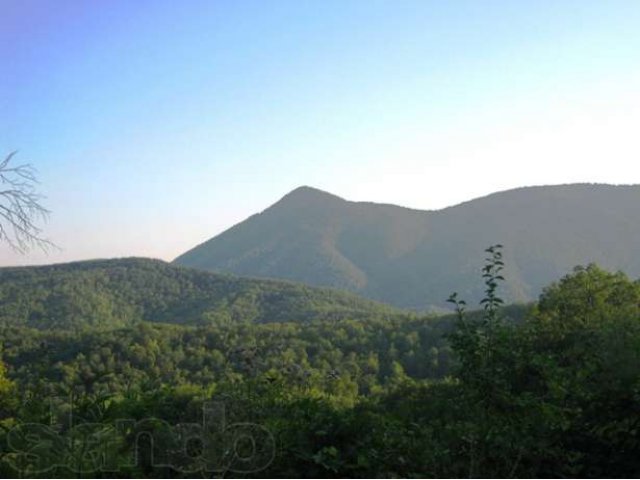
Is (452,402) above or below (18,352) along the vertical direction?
above

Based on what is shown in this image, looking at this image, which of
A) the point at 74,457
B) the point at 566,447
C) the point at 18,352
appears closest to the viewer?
the point at 74,457

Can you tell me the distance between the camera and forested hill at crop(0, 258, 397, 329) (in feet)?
513

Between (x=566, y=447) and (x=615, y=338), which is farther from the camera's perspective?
(x=615, y=338)

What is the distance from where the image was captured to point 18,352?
230ft

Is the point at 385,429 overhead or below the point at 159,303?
below

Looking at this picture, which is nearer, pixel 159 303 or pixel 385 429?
pixel 385 429

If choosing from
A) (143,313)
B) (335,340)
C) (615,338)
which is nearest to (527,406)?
(615,338)

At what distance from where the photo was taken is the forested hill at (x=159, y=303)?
156375mm

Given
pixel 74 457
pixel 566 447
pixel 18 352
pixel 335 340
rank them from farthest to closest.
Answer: pixel 335 340
pixel 18 352
pixel 566 447
pixel 74 457

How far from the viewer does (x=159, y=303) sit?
191 meters

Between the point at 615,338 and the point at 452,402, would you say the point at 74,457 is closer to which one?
the point at 452,402

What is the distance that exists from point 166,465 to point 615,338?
5.64 metres

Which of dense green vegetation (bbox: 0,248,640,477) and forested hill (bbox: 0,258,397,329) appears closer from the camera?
dense green vegetation (bbox: 0,248,640,477)

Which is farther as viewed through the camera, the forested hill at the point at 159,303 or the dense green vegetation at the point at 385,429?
the forested hill at the point at 159,303
